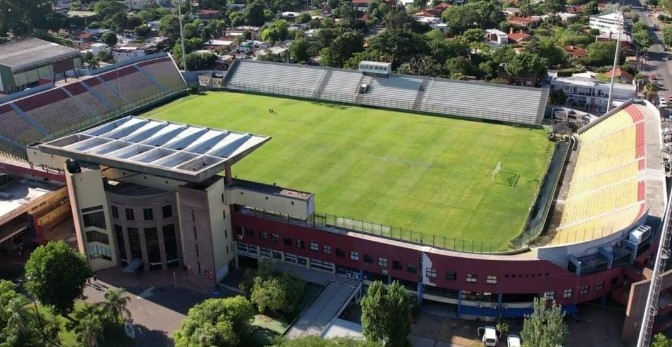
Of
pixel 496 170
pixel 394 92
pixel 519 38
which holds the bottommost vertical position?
pixel 496 170

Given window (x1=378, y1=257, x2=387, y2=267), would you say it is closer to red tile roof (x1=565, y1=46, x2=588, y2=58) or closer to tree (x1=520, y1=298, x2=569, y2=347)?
tree (x1=520, y1=298, x2=569, y2=347)

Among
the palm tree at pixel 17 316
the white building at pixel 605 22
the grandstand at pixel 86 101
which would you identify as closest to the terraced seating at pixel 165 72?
the grandstand at pixel 86 101

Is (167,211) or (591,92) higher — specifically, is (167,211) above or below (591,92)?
above

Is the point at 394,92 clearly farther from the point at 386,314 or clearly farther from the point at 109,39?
the point at 109,39

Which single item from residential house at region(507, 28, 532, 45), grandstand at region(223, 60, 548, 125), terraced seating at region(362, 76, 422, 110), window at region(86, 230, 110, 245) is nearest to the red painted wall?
window at region(86, 230, 110, 245)

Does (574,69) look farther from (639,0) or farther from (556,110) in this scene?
(639,0)

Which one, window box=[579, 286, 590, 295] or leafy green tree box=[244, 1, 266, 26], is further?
leafy green tree box=[244, 1, 266, 26]

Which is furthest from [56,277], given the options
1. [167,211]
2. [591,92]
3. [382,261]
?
[591,92]
